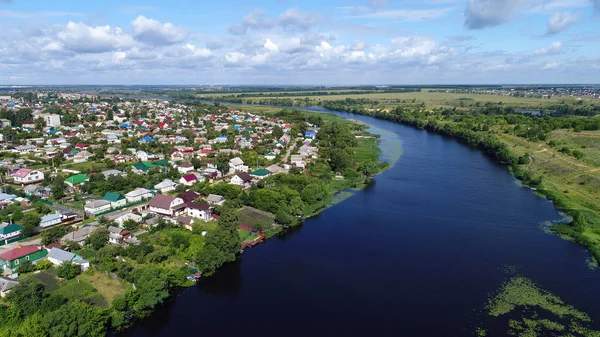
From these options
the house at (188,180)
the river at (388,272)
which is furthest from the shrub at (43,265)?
the house at (188,180)

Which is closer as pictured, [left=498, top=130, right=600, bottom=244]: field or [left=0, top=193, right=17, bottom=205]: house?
[left=0, top=193, right=17, bottom=205]: house

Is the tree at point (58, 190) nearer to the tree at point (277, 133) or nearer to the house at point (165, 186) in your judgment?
the house at point (165, 186)

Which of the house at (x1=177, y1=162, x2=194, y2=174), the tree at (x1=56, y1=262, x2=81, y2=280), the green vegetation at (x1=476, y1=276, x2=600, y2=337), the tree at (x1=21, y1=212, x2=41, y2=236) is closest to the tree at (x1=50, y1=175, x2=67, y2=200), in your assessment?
the tree at (x1=21, y1=212, x2=41, y2=236)

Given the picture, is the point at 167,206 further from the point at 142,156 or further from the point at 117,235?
the point at 142,156

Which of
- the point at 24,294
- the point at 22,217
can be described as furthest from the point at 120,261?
the point at 22,217

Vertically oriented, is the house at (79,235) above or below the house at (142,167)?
below

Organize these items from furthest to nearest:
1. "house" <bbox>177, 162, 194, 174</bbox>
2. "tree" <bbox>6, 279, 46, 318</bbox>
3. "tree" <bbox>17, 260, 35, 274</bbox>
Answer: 1. "house" <bbox>177, 162, 194, 174</bbox>
2. "tree" <bbox>17, 260, 35, 274</bbox>
3. "tree" <bbox>6, 279, 46, 318</bbox>

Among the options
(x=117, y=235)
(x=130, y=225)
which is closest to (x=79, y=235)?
(x=117, y=235)

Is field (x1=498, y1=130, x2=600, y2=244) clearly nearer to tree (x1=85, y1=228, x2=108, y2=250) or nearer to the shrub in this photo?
tree (x1=85, y1=228, x2=108, y2=250)
